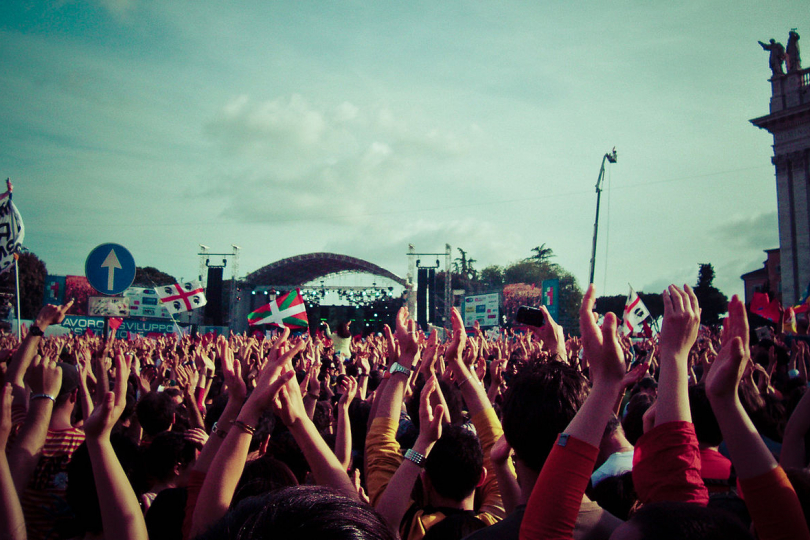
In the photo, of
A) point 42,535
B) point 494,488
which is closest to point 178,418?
point 42,535

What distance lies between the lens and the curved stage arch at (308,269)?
4484cm

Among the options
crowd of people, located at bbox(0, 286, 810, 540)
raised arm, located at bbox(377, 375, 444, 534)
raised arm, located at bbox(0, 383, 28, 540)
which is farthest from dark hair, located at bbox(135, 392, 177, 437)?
raised arm, located at bbox(377, 375, 444, 534)

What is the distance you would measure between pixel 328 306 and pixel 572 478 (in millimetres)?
47333

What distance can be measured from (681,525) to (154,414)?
427 cm

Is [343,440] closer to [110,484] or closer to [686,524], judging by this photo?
[110,484]

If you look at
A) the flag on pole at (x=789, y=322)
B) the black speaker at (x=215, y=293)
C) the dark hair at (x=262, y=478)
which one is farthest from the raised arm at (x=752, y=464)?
the black speaker at (x=215, y=293)

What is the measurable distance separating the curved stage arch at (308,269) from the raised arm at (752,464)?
4211 centimetres

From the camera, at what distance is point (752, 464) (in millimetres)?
1699

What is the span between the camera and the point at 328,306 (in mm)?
48281

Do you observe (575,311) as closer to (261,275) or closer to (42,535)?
(261,275)

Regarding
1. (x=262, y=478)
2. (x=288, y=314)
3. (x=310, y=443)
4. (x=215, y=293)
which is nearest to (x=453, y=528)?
(x=310, y=443)

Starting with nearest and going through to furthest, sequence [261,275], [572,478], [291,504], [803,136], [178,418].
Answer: [291,504]
[572,478]
[178,418]
[803,136]
[261,275]

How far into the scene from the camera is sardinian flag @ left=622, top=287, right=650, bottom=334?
582 inches

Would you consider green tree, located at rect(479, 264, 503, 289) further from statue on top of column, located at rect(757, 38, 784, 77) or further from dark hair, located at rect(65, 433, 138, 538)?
dark hair, located at rect(65, 433, 138, 538)
